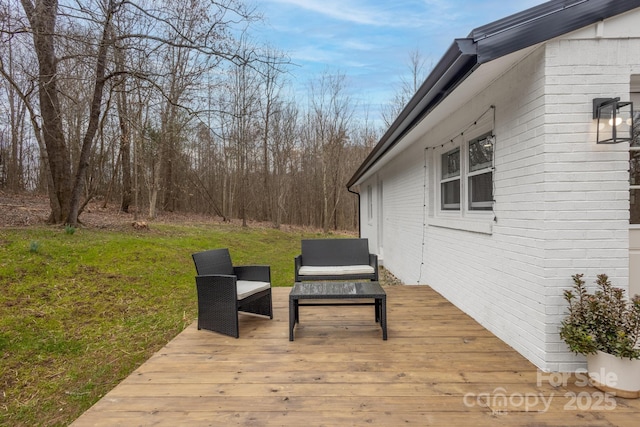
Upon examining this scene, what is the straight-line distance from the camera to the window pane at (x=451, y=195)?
174 inches

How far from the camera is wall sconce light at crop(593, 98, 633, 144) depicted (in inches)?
91.8

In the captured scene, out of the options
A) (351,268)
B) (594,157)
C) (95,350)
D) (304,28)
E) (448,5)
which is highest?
(448,5)

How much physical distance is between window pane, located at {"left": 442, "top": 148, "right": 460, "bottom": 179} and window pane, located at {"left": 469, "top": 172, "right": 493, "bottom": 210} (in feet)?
1.58

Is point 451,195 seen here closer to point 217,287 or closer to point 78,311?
point 217,287

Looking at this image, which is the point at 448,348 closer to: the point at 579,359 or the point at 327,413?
the point at 579,359

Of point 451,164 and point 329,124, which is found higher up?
point 329,124

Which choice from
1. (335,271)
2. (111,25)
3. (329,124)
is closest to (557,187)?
(335,271)

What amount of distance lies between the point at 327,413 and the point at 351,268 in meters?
2.74

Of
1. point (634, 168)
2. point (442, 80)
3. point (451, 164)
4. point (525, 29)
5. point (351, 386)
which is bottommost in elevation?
point (351, 386)

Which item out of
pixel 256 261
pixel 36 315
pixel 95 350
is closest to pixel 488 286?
pixel 95 350

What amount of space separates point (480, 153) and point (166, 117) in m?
11.8

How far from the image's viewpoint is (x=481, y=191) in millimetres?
3709

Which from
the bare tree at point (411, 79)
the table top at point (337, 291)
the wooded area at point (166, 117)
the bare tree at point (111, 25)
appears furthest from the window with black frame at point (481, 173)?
the bare tree at point (411, 79)

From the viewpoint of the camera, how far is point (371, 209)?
1177 cm
